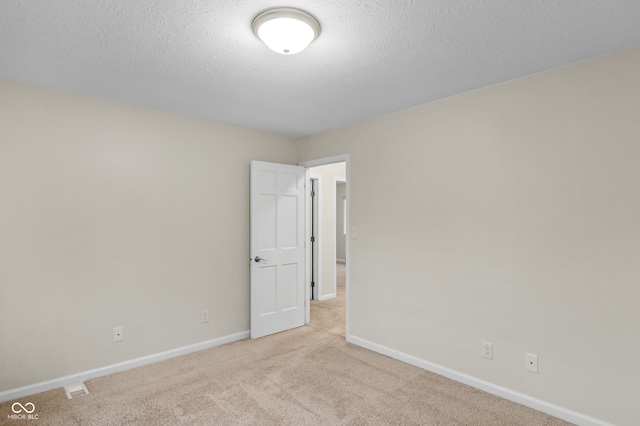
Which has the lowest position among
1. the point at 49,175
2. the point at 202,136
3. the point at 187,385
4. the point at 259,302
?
the point at 187,385

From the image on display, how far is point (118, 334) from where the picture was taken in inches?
121

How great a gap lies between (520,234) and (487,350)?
945 mm

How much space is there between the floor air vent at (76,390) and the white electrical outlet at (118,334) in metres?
0.39

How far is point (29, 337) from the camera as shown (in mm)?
2656

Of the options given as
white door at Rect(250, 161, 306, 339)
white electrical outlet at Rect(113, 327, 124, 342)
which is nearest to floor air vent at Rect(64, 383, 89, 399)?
white electrical outlet at Rect(113, 327, 124, 342)

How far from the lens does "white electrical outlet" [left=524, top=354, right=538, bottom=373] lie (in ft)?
8.15

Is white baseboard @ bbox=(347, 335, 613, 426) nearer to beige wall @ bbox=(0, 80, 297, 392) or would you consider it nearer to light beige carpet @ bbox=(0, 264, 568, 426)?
light beige carpet @ bbox=(0, 264, 568, 426)

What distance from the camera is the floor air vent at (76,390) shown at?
265 centimetres

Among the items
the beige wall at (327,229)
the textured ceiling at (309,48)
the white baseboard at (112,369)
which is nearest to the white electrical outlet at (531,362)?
the textured ceiling at (309,48)

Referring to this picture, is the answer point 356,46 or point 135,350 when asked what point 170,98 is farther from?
point 135,350

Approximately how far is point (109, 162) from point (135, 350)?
170 centimetres

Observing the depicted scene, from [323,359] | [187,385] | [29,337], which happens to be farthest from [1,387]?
[323,359]

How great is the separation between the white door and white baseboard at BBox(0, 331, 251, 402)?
36 centimetres

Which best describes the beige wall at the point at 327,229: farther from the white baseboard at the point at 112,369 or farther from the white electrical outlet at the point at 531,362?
the white electrical outlet at the point at 531,362
